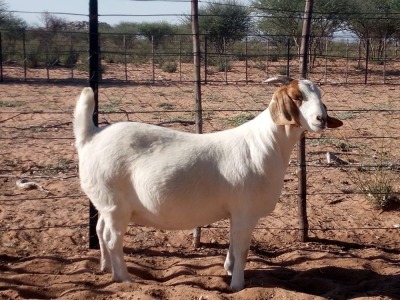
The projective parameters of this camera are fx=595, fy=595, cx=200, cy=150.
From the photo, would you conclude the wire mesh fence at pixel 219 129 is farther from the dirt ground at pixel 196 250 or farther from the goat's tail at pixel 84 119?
the goat's tail at pixel 84 119

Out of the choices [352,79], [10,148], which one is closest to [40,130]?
[10,148]

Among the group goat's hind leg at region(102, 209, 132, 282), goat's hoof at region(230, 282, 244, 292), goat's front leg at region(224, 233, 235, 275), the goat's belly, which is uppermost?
the goat's belly

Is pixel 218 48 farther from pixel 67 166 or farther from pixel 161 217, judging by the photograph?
pixel 161 217

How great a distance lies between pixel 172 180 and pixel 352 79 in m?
23.7

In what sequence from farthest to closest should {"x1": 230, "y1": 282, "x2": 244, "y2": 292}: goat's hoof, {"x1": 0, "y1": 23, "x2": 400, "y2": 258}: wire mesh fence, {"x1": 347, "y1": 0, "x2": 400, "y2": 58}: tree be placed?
{"x1": 347, "y1": 0, "x2": 400, "y2": 58}: tree
{"x1": 0, "y1": 23, "x2": 400, "y2": 258}: wire mesh fence
{"x1": 230, "y1": 282, "x2": 244, "y2": 292}: goat's hoof

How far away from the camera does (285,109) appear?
461cm

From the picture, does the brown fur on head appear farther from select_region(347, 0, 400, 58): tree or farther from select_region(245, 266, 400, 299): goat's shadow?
select_region(347, 0, 400, 58): tree

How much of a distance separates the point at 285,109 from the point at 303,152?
179 centimetres

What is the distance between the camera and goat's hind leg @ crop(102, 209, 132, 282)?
16.0ft

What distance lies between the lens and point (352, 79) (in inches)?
1065

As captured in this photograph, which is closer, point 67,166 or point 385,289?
point 385,289

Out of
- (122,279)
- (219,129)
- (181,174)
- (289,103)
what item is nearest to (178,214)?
(181,174)

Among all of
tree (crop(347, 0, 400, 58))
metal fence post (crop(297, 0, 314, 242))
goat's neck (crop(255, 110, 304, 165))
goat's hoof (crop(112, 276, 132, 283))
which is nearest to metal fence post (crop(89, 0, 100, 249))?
goat's hoof (crop(112, 276, 132, 283))

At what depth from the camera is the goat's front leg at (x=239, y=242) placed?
15.8ft
